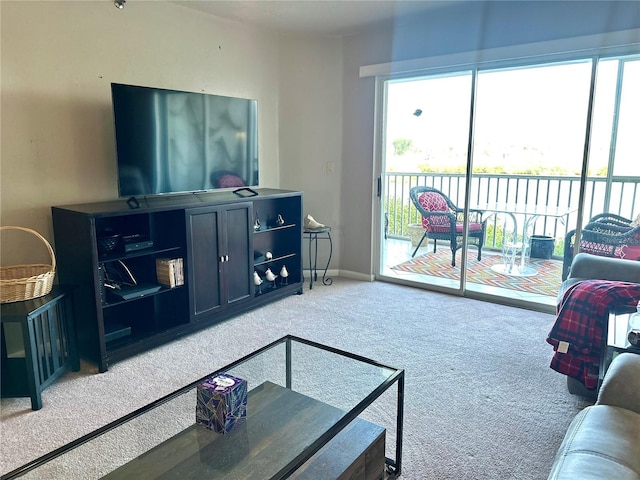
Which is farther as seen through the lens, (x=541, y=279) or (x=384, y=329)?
(x=541, y=279)

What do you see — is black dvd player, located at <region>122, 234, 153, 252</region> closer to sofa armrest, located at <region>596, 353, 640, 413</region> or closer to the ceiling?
the ceiling

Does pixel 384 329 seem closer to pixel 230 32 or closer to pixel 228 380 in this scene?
pixel 228 380

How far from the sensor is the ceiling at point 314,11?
324 centimetres

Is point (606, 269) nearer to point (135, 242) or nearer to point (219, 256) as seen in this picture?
point (219, 256)

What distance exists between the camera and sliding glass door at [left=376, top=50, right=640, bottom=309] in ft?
10.4

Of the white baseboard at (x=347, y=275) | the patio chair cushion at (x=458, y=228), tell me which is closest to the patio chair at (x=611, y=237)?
the patio chair cushion at (x=458, y=228)

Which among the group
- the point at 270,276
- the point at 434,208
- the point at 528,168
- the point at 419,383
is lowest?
the point at 419,383

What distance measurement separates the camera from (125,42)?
2955 millimetres

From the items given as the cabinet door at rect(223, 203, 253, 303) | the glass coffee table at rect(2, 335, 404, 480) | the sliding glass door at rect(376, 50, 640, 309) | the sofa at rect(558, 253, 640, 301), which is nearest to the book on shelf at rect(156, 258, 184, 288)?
the cabinet door at rect(223, 203, 253, 303)

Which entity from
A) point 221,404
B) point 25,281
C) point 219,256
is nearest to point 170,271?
point 219,256

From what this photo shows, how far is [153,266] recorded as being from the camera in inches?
115

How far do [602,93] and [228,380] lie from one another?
3190 millimetres

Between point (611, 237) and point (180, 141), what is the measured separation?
3.13 m

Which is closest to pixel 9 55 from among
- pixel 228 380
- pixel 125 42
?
pixel 125 42
